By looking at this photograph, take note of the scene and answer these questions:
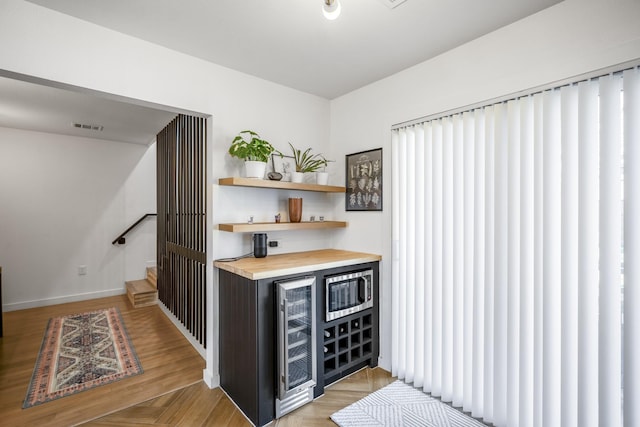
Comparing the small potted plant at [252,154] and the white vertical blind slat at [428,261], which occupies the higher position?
the small potted plant at [252,154]

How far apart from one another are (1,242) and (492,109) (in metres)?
6.35

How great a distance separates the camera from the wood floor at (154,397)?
2023mm

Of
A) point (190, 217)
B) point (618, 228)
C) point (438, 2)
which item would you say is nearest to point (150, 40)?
point (190, 217)

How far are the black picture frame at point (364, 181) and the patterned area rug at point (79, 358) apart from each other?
8.39 ft

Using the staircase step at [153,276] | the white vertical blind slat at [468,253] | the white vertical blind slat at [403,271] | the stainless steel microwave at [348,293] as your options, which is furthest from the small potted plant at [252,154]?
the staircase step at [153,276]

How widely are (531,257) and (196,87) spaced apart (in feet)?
8.82

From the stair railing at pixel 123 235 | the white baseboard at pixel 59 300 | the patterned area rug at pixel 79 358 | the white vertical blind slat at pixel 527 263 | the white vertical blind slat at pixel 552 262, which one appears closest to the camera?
the white vertical blind slat at pixel 552 262

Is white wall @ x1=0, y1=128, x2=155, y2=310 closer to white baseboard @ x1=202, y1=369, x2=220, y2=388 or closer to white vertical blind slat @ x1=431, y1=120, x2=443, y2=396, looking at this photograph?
white baseboard @ x1=202, y1=369, x2=220, y2=388

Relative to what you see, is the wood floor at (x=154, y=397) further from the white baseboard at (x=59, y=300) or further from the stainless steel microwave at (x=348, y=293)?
the white baseboard at (x=59, y=300)

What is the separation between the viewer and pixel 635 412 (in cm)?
147

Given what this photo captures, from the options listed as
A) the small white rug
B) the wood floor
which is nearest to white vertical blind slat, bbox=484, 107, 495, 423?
the small white rug

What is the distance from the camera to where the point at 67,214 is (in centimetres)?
471

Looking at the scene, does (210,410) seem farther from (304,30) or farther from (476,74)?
(476,74)

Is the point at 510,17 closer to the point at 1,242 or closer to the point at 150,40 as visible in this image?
the point at 150,40
